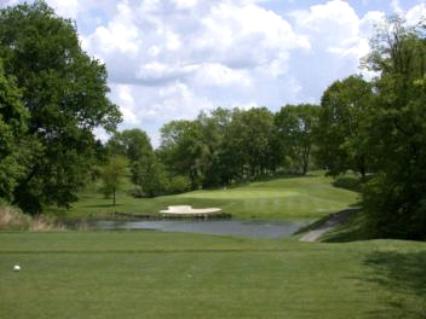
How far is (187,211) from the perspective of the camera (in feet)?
277

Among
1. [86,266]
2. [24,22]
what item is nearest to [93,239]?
[86,266]

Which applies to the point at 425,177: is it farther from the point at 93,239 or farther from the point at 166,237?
the point at 93,239

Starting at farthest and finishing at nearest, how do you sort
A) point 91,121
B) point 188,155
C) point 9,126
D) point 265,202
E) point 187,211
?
point 188,155 < point 187,211 < point 265,202 < point 91,121 < point 9,126

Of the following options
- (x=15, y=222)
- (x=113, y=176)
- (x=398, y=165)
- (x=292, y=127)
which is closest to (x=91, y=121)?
(x=15, y=222)

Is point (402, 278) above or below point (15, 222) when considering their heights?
below

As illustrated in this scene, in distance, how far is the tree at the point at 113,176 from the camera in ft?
328

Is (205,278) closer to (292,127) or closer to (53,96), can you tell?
(53,96)

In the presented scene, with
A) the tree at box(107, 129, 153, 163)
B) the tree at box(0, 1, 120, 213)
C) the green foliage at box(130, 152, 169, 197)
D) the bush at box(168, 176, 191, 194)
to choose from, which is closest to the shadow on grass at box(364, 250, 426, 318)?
the tree at box(0, 1, 120, 213)

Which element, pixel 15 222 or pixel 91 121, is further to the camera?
pixel 91 121

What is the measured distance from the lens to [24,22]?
43.8m

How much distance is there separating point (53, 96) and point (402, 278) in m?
32.1

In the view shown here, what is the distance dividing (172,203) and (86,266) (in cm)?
7481

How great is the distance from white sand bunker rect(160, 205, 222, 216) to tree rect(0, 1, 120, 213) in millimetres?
34116

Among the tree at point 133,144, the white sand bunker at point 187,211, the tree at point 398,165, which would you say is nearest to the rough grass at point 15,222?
the tree at point 398,165
